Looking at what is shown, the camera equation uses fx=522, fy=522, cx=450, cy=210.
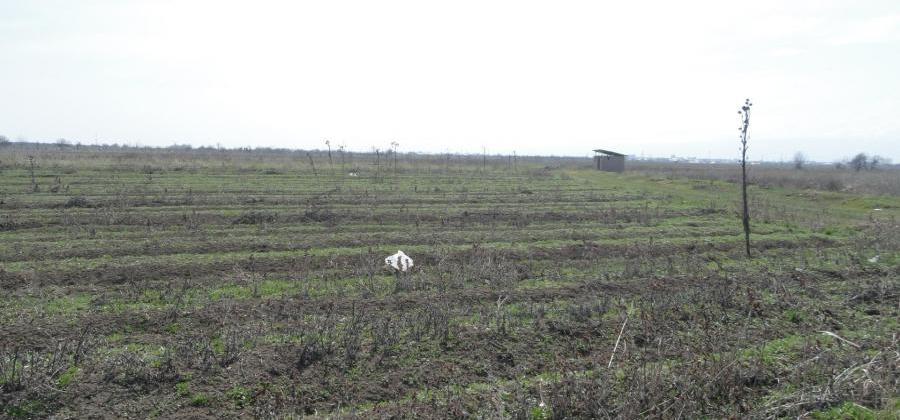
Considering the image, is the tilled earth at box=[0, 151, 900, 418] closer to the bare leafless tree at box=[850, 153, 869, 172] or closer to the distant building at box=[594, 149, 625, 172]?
the distant building at box=[594, 149, 625, 172]

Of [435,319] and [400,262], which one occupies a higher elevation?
[400,262]

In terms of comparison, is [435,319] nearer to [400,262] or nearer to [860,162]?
[400,262]

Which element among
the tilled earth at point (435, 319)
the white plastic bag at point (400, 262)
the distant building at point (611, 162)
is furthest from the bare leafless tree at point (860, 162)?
the white plastic bag at point (400, 262)

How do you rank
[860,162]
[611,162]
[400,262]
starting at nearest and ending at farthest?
[400,262], [611,162], [860,162]

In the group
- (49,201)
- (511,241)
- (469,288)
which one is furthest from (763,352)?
(49,201)

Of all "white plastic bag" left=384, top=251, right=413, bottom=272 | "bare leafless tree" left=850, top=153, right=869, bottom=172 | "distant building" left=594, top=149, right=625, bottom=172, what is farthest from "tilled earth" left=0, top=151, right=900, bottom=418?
"bare leafless tree" left=850, top=153, right=869, bottom=172

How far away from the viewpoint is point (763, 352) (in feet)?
21.9

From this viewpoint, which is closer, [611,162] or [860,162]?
[611,162]

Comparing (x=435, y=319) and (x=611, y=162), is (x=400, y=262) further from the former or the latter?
(x=611, y=162)

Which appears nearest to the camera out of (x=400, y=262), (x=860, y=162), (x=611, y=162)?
(x=400, y=262)

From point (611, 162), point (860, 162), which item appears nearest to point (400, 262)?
point (611, 162)

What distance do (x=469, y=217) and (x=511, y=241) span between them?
420 centimetres

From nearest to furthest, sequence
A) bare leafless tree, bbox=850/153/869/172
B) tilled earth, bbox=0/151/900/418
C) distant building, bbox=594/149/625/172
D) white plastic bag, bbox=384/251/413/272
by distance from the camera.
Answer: tilled earth, bbox=0/151/900/418, white plastic bag, bbox=384/251/413/272, distant building, bbox=594/149/625/172, bare leafless tree, bbox=850/153/869/172

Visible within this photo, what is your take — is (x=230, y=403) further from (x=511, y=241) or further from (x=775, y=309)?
(x=511, y=241)
